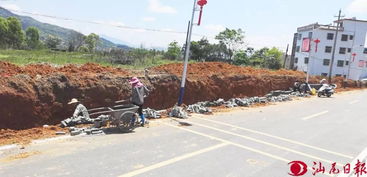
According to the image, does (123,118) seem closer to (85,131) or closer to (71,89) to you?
(85,131)

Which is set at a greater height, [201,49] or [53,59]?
[201,49]

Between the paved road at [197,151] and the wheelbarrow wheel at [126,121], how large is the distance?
38 cm

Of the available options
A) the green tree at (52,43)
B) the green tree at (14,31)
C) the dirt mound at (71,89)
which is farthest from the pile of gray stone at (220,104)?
the green tree at (14,31)

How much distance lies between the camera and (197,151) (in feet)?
25.0

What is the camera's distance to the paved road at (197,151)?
605cm

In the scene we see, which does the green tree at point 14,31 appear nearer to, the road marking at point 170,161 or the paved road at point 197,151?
the paved road at point 197,151

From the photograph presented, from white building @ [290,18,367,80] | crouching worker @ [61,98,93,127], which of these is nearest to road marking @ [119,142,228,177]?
crouching worker @ [61,98,93,127]

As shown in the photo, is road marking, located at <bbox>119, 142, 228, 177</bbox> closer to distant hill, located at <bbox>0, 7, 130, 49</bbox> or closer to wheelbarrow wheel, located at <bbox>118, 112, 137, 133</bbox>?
wheelbarrow wheel, located at <bbox>118, 112, 137, 133</bbox>

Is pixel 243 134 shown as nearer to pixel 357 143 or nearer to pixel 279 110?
pixel 357 143

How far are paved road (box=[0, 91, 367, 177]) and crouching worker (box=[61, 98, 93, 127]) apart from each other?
3.98 feet

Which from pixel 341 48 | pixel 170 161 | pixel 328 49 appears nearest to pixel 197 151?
pixel 170 161

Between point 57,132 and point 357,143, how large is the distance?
8680mm

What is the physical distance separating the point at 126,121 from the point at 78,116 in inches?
58.5

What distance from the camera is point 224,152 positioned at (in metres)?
7.75
